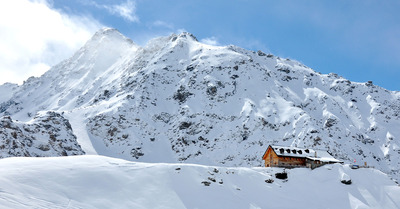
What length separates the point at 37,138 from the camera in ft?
242

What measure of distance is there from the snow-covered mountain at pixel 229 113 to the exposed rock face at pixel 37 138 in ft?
47.7

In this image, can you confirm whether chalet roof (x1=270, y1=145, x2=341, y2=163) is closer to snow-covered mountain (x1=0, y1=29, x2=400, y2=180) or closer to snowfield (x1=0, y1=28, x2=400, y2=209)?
snowfield (x1=0, y1=28, x2=400, y2=209)

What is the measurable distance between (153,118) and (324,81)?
9592 cm

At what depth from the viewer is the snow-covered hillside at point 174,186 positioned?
2333 centimetres

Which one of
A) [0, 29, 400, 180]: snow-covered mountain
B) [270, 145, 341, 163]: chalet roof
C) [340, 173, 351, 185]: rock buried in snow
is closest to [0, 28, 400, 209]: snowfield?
[340, 173, 351, 185]: rock buried in snow

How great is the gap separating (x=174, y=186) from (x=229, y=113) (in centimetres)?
9612

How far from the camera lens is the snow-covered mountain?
10550cm

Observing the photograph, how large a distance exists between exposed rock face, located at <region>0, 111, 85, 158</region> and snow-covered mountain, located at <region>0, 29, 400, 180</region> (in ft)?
47.7

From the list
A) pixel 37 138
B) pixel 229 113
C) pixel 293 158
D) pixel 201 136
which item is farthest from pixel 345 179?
pixel 229 113

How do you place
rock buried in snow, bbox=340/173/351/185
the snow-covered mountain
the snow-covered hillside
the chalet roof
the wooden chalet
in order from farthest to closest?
the snow-covered mountain < the chalet roof < the wooden chalet < rock buried in snow, bbox=340/173/351/185 < the snow-covered hillside

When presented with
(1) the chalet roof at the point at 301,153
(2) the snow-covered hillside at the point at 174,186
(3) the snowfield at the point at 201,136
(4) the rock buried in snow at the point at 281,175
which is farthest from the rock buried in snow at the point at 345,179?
(1) the chalet roof at the point at 301,153

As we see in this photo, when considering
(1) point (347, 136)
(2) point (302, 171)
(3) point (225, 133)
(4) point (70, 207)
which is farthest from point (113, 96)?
(4) point (70, 207)

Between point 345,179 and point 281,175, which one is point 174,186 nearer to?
point 281,175

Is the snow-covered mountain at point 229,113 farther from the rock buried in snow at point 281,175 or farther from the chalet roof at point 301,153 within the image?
the rock buried in snow at point 281,175
